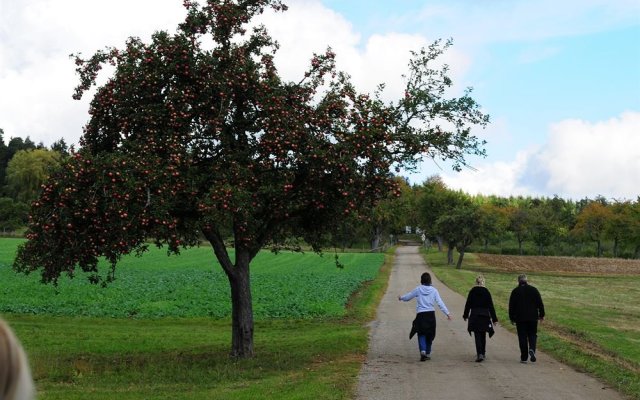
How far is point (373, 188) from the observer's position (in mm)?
15164

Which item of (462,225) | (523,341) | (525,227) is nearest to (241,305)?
(523,341)

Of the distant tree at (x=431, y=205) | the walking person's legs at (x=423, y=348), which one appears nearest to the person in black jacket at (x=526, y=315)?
the walking person's legs at (x=423, y=348)

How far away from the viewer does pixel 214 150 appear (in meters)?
15.5

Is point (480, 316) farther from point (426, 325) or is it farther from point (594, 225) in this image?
point (594, 225)

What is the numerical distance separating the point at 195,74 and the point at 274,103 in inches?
72.6

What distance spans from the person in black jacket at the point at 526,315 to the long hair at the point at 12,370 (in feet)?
47.3

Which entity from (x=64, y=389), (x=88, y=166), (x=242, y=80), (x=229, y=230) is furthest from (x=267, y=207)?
(x=64, y=389)

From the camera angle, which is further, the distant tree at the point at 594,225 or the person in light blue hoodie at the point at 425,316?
the distant tree at the point at 594,225

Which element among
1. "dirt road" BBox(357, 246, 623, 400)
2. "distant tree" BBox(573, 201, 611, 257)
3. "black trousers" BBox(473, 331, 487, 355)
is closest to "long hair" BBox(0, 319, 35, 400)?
"dirt road" BBox(357, 246, 623, 400)

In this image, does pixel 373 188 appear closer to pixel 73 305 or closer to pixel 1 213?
pixel 73 305

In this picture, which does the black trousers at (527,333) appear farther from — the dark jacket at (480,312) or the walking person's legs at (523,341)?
the dark jacket at (480,312)

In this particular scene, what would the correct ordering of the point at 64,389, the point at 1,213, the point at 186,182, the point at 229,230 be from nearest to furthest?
the point at 64,389 → the point at 186,182 → the point at 229,230 → the point at 1,213

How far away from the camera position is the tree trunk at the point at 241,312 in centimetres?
1664

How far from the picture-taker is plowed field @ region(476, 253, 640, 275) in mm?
76812
